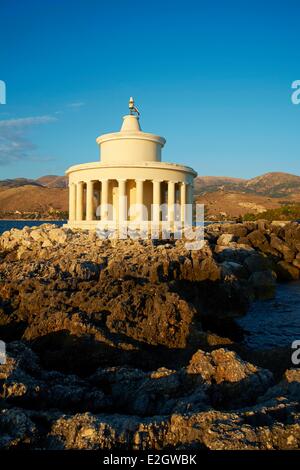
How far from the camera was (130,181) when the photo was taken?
26781mm

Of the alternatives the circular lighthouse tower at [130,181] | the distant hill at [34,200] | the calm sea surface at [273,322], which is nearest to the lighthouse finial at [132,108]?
the circular lighthouse tower at [130,181]

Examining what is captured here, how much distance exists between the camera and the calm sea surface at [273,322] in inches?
491

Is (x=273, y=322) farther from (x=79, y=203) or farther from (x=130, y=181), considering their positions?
(x=79, y=203)

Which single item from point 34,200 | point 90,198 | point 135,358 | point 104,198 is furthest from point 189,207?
point 34,200

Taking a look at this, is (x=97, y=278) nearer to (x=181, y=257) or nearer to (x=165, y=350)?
(x=181, y=257)

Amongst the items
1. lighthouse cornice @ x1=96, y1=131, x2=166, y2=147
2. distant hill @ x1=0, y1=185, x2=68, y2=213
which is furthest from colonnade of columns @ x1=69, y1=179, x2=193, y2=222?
distant hill @ x1=0, y1=185, x2=68, y2=213

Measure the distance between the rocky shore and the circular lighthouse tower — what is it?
6.61 metres

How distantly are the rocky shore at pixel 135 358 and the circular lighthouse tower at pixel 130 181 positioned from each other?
661cm

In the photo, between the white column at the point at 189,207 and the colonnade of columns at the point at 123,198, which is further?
the white column at the point at 189,207

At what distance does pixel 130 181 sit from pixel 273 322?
15.1 meters

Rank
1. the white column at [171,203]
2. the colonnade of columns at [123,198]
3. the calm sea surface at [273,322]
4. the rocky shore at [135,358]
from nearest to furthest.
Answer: the rocky shore at [135,358] < the calm sea surface at [273,322] < the colonnade of columns at [123,198] < the white column at [171,203]

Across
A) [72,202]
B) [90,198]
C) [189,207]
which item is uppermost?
[90,198]

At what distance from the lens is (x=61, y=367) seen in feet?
26.3

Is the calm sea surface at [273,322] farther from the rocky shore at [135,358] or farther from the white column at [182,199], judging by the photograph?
the white column at [182,199]
